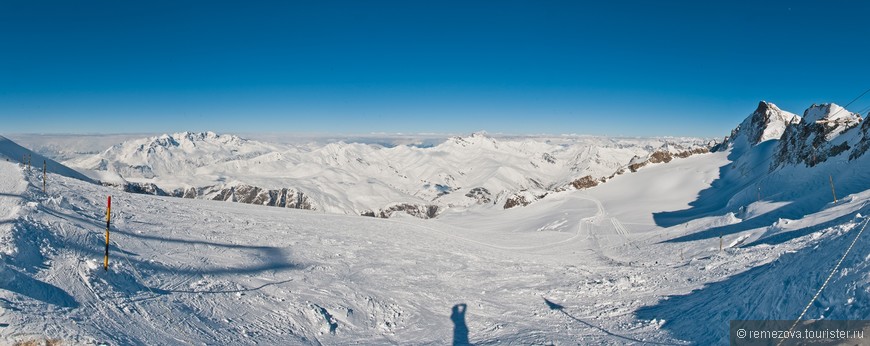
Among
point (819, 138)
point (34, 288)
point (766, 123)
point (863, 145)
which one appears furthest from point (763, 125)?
point (34, 288)

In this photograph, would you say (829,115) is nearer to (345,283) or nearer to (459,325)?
(459,325)

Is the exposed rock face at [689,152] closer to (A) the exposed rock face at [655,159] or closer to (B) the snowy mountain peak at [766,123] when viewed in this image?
(A) the exposed rock face at [655,159]

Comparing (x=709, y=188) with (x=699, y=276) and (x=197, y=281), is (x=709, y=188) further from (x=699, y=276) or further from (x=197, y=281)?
(x=197, y=281)

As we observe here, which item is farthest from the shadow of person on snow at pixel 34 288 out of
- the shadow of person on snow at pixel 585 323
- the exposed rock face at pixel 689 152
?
the exposed rock face at pixel 689 152

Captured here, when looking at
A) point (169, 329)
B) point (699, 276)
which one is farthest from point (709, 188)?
point (169, 329)

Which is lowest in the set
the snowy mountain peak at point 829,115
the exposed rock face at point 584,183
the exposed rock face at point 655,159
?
the exposed rock face at point 584,183

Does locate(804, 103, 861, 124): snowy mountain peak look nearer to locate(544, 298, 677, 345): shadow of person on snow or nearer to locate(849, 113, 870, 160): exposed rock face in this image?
locate(849, 113, 870, 160): exposed rock face

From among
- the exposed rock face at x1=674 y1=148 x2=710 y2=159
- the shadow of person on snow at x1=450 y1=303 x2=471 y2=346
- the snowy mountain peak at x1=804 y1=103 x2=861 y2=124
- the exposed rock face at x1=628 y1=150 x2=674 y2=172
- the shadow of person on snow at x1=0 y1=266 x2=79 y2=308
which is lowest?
the shadow of person on snow at x1=450 y1=303 x2=471 y2=346

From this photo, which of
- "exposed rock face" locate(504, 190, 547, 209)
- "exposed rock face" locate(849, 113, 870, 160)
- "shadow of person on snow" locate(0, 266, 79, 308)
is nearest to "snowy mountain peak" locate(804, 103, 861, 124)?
"exposed rock face" locate(849, 113, 870, 160)

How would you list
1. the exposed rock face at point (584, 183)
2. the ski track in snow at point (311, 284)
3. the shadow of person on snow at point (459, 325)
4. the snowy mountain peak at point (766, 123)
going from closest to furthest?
the ski track in snow at point (311, 284), the shadow of person on snow at point (459, 325), the exposed rock face at point (584, 183), the snowy mountain peak at point (766, 123)
